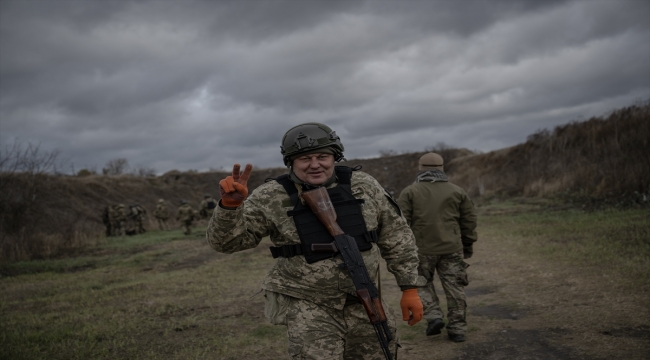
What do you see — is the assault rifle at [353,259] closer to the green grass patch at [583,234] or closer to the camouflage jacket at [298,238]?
the camouflage jacket at [298,238]

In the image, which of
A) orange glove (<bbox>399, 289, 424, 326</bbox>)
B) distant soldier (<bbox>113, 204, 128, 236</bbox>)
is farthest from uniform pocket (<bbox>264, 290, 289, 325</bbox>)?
distant soldier (<bbox>113, 204, 128, 236</bbox>)

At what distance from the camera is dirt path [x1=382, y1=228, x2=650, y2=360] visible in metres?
4.46

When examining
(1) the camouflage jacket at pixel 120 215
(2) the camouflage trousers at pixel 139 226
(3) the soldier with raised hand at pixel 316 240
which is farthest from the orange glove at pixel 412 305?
(2) the camouflage trousers at pixel 139 226

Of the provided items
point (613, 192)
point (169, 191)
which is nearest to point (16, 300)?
point (613, 192)

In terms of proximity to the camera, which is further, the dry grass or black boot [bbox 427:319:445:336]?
the dry grass

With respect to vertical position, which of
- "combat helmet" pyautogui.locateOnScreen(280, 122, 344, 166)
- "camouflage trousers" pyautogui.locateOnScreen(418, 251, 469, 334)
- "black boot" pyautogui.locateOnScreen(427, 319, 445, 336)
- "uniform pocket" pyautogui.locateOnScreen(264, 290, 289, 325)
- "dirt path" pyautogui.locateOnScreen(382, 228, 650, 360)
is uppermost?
"combat helmet" pyautogui.locateOnScreen(280, 122, 344, 166)

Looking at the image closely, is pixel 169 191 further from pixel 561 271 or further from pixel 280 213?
pixel 280 213

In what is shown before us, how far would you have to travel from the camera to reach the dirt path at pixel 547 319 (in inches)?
176

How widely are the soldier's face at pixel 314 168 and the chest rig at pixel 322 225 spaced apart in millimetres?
88

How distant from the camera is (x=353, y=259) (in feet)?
9.24

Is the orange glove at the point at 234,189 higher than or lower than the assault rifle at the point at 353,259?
higher

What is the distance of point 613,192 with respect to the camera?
15.0 meters

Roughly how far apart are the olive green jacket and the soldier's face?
2401 mm

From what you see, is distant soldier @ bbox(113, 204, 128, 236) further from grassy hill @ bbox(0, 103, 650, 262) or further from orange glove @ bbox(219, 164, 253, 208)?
orange glove @ bbox(219, 164, 253, 208)
